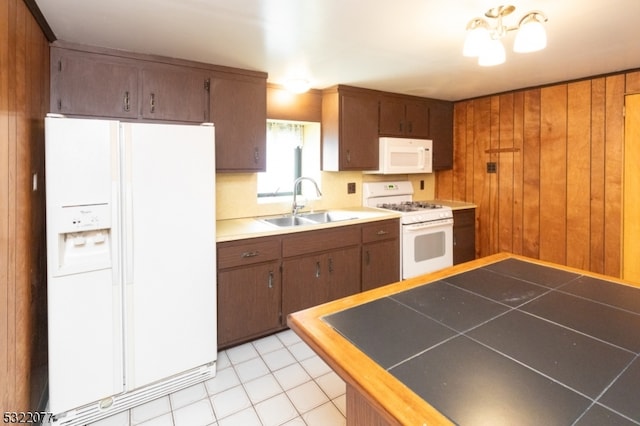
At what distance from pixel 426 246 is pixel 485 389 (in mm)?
2717

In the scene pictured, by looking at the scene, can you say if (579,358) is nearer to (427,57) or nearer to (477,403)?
(477,403)

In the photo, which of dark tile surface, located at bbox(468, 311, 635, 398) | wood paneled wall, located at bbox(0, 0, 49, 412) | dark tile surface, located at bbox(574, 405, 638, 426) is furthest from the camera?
wood paneled wall, located at bbox(0, 0, 49, 412)

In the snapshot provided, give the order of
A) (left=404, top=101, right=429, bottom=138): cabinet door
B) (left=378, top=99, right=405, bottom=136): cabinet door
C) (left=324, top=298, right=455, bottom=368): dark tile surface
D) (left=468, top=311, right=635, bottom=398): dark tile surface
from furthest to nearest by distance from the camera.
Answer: (left=404, top=101, right=429, bottom=138): cabinet door, (left=378, top=99, right=405, bottom=136): cabinet door, (left=324, top=298, right=455, bottom=368): dark tile surface, (left=468, top=311, right=635, bottom=398): dark tile surface

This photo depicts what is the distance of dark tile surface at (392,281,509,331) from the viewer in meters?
1.15

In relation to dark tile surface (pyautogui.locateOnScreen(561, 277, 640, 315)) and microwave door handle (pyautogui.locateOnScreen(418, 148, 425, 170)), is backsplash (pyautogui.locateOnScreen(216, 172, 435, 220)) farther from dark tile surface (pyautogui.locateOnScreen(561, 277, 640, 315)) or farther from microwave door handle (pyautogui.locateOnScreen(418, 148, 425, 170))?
dark tile surface (pyautogui.locateOnScreen(561, 277, 640, 315))

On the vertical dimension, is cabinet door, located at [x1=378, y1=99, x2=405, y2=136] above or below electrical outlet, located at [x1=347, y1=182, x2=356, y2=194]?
above

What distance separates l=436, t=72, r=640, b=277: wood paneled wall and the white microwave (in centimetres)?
57

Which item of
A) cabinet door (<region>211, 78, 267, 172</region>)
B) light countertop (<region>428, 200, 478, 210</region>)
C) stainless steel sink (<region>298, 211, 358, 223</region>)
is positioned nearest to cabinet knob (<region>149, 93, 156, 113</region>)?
cabinet door (<region>211, 78, 267, 172</region>)

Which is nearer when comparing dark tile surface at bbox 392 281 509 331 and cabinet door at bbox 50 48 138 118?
dark tile surface at bbox 392 281 509 331

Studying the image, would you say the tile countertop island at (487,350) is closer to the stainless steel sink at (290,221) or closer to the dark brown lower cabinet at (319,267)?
the dark brown lower cabinet at (319,267)

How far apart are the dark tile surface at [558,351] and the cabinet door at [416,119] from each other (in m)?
2.87

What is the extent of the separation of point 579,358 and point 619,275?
275 cm

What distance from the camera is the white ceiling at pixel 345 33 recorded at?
1655mm

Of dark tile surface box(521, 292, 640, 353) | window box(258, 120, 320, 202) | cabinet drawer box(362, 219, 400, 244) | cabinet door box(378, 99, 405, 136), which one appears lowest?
dark tile surface box(521, 292, 640, 353)
